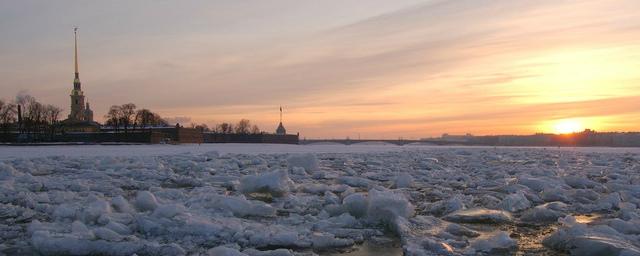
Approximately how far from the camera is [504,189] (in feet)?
28.0

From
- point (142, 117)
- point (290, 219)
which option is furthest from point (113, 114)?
point (290, 219)

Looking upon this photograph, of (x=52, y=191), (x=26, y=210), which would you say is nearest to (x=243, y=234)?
(x=26, y=210)

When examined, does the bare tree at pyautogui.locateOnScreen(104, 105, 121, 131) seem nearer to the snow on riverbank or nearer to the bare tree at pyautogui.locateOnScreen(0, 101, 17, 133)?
the bare tree at pyautogui.locateOnScreen(0, 101, 17, 133)

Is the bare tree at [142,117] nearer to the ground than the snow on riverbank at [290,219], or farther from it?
farther from it

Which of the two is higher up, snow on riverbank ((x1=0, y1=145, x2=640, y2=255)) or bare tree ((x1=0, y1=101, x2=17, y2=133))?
bare tree ((x1=0, y1=101, x2=17, y2=133))

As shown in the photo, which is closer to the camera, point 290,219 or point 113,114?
point 290,219

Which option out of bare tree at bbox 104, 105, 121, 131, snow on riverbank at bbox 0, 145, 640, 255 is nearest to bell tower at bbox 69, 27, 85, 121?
bare tree at bbox 104, 105, 121, 131

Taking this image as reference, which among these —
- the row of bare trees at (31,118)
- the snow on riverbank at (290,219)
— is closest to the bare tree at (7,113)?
the row of bare trees at (31,118)

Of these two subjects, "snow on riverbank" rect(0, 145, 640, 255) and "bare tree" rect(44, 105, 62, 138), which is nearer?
"snow on riverbank" rect(0, 145, 640, 255)

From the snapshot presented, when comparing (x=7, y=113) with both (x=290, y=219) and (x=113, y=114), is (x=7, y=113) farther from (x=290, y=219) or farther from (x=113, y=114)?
(x=290, y=219)

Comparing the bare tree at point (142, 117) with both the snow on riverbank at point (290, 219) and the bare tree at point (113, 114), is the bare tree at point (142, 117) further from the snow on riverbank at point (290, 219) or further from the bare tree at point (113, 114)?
the snow on riverbank at point (290, 219)

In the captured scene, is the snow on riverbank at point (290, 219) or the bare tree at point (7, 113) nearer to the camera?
the snow on riverbank at point (290, 219)

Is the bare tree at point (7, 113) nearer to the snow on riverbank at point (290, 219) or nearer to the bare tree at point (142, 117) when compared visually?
the bare tree at point (142, 117)

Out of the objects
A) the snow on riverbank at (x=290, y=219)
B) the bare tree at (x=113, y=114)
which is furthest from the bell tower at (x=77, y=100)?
the snow on riverbank at (x=290, y=219)
